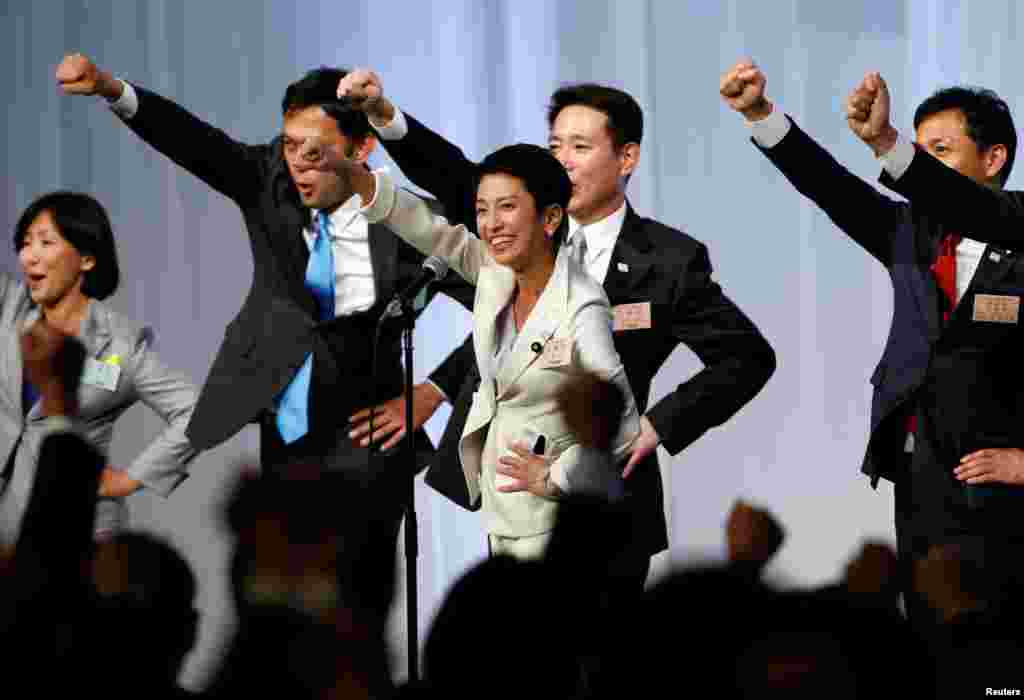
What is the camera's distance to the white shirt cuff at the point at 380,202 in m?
3.01

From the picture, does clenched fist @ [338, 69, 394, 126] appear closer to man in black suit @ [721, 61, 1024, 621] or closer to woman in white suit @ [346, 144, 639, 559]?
woman in white suit @ [346, 144, 639, 559]

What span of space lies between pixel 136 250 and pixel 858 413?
225 cm

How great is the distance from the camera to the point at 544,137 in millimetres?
4715

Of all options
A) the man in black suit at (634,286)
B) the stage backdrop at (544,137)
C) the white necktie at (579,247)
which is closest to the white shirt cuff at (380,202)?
the man in black suit at (634,286)

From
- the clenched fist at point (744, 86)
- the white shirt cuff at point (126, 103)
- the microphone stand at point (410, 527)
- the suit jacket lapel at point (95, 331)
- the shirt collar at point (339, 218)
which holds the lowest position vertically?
the microphone stand at point (410, 527)

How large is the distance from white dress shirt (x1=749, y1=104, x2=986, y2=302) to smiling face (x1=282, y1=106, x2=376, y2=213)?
561 mm

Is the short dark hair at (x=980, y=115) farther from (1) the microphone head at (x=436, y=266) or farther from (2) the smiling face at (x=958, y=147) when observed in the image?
(1) the microphone head at (x=436, y=266)

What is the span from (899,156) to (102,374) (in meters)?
1.93

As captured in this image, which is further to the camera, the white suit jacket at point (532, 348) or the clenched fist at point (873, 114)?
the white suit jacket at point (532, 348)

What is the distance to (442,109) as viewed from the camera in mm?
4879

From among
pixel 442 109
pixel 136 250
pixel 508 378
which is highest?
pixel 442 109

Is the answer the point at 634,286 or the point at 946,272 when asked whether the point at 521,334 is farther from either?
the point at 946,272

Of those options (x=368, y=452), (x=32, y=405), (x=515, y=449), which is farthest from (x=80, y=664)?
(x=32, y=405)

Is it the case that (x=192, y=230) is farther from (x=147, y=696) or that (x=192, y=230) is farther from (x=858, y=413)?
(x=147, y=696)
